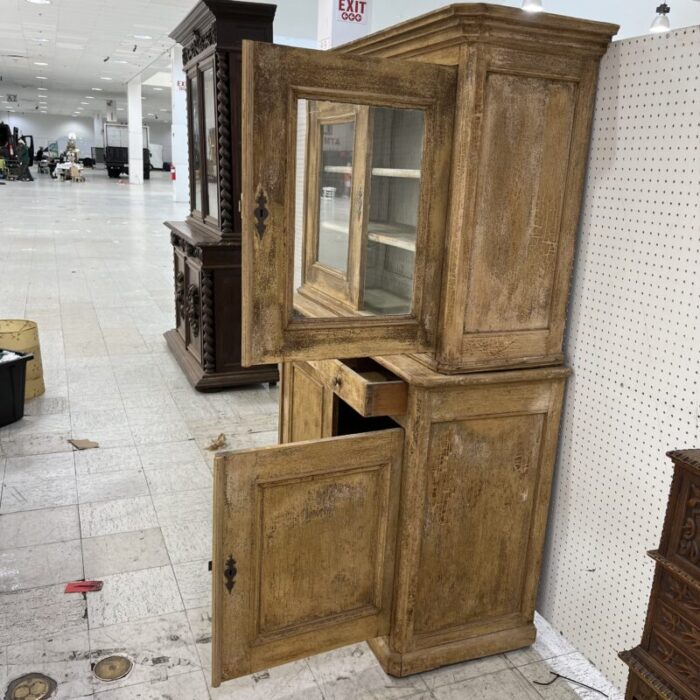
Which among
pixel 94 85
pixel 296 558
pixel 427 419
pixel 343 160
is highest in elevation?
pixel 94 85

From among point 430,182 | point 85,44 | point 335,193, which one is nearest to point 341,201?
point 335,193

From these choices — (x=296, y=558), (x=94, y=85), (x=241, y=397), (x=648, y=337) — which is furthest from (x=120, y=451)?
(x=94, y=85)

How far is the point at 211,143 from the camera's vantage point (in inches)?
175

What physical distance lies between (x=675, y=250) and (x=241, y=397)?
3.26 metres

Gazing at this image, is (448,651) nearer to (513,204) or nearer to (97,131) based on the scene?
(513,204)

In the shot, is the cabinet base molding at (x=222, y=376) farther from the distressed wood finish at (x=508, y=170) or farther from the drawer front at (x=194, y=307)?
the distressed wood finish at (x=508, y=170)

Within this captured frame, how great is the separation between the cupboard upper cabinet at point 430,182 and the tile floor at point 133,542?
102 centimetres

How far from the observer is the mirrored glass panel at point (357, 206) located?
1870 millimetres

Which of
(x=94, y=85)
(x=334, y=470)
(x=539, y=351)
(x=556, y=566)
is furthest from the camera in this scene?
(x=94, y=85)

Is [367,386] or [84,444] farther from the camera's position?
[84,444]

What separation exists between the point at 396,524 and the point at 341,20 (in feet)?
17.4

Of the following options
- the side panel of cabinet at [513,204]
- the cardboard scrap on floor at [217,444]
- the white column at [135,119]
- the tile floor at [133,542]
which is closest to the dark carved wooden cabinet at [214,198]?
the tile floor at [133,542]

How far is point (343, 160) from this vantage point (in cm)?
219

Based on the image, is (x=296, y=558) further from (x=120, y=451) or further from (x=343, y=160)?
(x=120, y=451)
